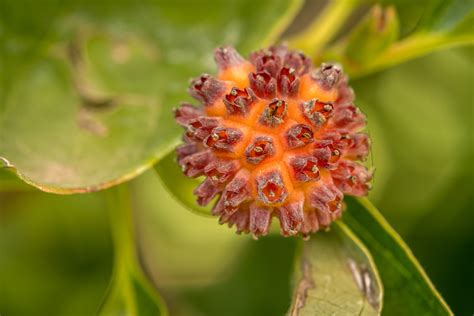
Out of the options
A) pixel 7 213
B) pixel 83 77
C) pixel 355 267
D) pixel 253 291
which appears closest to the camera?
pixel 355 267

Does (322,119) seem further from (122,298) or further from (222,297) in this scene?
(222,297)

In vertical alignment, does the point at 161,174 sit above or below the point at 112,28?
below

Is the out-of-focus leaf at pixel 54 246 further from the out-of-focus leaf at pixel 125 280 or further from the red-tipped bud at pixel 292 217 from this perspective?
the red-tipped bud at pixel 292 217

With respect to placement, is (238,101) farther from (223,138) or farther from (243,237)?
(243,237)

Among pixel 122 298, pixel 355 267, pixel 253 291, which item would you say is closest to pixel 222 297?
pixel 253 291

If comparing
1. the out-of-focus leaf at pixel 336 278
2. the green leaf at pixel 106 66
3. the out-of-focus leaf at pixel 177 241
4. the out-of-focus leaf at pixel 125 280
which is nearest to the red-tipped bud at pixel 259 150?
the out-of-focus leaf at pixel 336 278

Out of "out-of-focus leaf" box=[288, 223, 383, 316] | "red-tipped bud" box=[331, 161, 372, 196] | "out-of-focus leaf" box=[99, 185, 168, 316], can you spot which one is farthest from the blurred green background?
"red-tipped bud" box=[331, 161, 372, 196]
